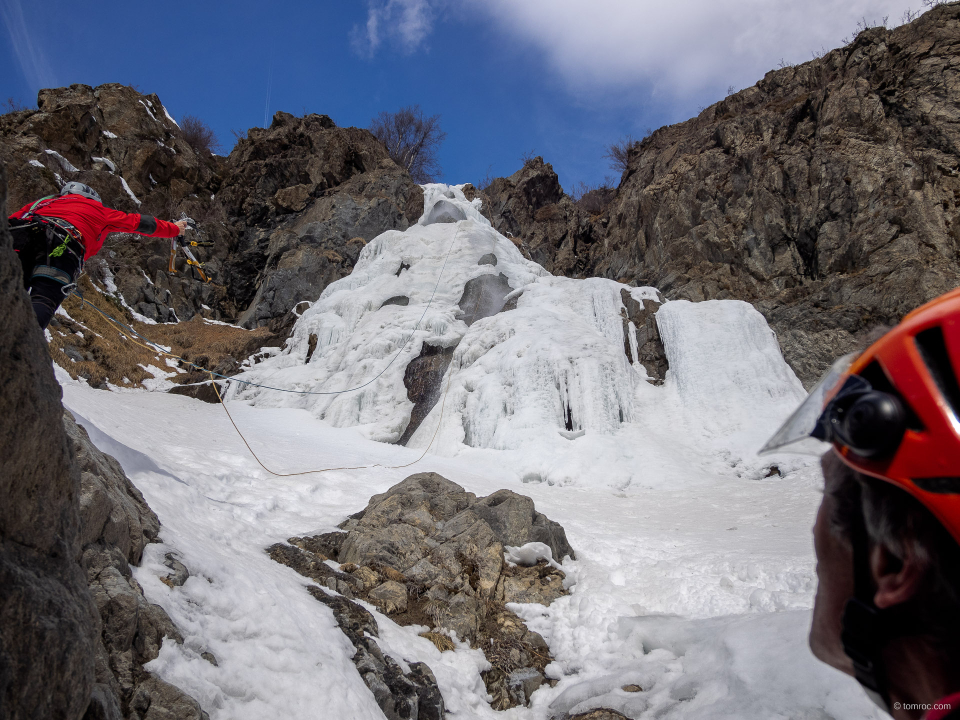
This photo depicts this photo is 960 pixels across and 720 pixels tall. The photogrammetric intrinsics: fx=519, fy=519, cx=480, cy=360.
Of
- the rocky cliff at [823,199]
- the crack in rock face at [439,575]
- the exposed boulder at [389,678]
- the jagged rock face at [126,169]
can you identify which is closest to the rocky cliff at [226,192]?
the jagged rock face at [126,169]

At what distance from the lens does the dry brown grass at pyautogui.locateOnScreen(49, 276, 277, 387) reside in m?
12.0

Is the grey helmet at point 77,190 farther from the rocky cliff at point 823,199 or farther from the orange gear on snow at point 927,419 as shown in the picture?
the rocky cliff at point 823,199

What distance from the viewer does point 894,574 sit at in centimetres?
78

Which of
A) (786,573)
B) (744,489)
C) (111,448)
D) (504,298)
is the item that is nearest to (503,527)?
(786,573)

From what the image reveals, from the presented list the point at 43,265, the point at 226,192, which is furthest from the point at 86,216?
the point at 226,192

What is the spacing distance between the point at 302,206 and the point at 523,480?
2090 centimetres

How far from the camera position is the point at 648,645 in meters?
3.50

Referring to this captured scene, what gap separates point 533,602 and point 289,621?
223 cm

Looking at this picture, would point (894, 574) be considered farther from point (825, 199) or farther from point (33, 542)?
point (825, 199)

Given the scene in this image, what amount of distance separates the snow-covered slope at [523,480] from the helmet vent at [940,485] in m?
1.11

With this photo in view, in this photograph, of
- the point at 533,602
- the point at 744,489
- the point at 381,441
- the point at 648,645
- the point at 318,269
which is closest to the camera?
the point at 648,645

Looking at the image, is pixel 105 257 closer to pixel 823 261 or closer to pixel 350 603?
pixel 350 603

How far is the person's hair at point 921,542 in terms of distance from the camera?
28.0 inches

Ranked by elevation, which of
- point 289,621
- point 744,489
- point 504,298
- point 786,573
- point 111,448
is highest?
point 504,298
